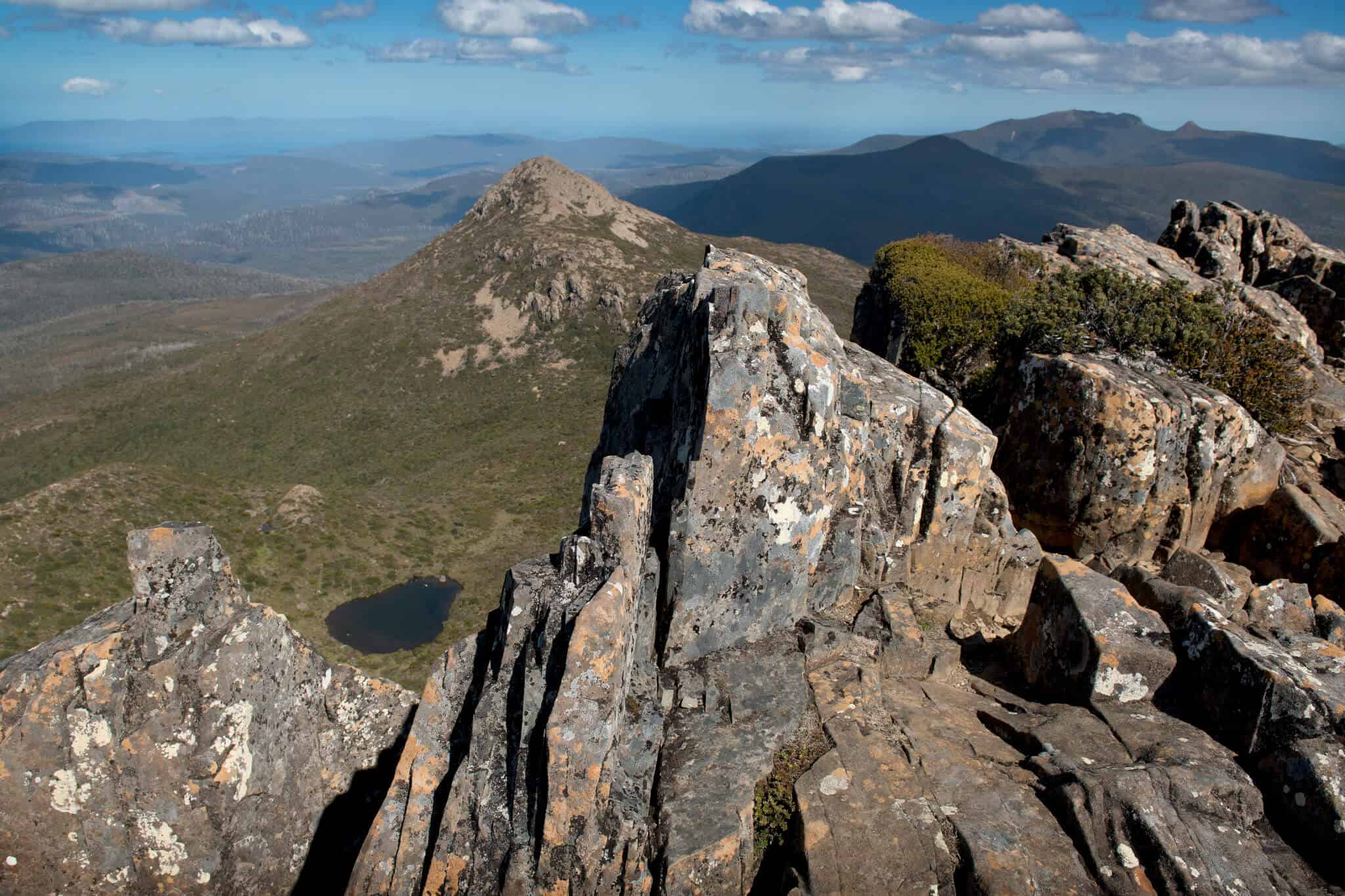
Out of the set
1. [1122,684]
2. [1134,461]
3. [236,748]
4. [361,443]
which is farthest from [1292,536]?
[361,443]

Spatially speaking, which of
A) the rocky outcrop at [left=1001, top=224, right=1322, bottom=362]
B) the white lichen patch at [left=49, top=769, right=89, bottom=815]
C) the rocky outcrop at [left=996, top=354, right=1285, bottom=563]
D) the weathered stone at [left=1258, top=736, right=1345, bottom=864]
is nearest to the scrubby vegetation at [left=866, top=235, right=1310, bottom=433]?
the rocky outcrop at [left=996, top=354, right=1285, bottom=563]

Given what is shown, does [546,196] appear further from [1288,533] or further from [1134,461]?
[1288,533]

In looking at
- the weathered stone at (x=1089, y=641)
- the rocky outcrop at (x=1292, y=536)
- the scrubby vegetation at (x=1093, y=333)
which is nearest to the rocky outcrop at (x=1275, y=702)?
the weathered stone at (x=1089, y=641)

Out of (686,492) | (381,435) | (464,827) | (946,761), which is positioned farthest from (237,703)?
(381,435)

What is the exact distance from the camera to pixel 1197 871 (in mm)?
6883

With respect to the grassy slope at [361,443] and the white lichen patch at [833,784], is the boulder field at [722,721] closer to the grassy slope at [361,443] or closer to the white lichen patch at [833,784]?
the white lichen patch at [833,784]

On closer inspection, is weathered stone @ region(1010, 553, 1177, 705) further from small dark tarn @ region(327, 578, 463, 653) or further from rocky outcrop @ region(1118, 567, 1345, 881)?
small dark tarn @ region(327, 578, 463, 653)

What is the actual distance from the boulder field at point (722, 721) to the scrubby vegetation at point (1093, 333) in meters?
7.26

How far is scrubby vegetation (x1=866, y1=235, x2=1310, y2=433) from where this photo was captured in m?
17.2

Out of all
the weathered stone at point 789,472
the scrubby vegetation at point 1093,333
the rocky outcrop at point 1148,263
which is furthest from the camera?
the rocky outcrop at point 1148,263

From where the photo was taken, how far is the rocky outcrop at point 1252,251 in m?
35.2

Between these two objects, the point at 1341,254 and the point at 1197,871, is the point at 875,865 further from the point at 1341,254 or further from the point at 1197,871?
the point at 1341,254

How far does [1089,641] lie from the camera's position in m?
9.49

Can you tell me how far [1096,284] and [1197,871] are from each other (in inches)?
666
